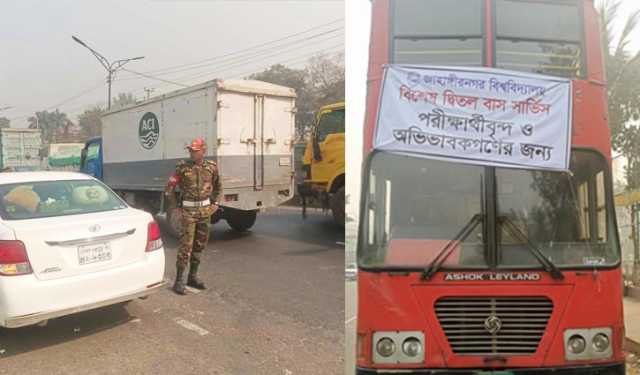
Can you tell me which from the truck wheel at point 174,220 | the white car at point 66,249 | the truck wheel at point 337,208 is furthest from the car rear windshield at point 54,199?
the truck wheel at point 337,208

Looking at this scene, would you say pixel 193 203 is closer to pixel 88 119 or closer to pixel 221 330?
pixel 88 119

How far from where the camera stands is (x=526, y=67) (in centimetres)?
265

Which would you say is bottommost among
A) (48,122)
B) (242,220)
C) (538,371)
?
(538,371)

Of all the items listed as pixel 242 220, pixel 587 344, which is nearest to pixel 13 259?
pixel 587 344

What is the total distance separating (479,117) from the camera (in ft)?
8.32

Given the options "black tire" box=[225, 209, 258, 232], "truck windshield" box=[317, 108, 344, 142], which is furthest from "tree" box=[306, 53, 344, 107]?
"black tire" box=[225, 209, 258, 232]

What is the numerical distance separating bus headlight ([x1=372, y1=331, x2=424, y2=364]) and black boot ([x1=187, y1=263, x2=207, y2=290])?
8.28 ft

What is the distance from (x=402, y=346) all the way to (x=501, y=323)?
1.61 ft

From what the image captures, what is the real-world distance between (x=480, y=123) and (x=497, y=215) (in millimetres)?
458

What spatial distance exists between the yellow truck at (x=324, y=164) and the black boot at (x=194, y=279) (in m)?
1.43

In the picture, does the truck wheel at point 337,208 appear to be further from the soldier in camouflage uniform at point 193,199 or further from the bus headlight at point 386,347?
the bus headlight at point 386,347

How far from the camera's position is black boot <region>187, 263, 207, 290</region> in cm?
478

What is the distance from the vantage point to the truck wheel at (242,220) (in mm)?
6945

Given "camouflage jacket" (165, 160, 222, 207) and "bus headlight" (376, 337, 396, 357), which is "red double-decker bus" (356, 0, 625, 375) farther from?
"camouflage jacket" (165, 160, 222, 207)
